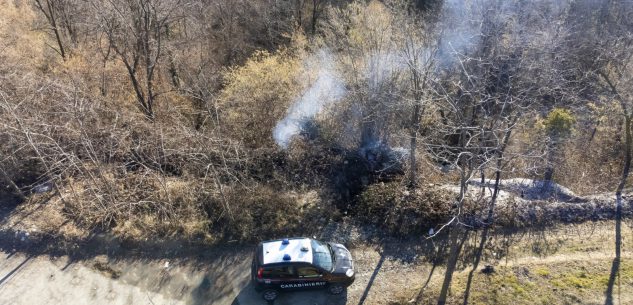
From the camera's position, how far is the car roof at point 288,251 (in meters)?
12.2

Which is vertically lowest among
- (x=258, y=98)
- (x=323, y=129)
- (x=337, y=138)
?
(x=337, y=138)

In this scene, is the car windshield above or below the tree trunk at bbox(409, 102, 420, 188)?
below

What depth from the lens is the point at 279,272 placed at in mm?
12211

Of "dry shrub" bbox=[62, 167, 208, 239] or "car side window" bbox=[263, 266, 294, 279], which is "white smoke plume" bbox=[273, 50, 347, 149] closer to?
"dry shrub" bbox=[62, 167, 208, 239]

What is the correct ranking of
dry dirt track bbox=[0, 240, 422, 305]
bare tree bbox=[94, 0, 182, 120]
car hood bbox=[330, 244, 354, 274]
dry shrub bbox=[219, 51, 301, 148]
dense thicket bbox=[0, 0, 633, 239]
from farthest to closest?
bare tree bbox=[94, 0, 182, 120] → dry shrub bbox=[219, 51, 301, 148] → dense thicket bbox=[0, 0, 633, 239] → dry dirt track bbox=[0, 240, 422, 305] → car hood bbox=[330, 244, 354, 274]

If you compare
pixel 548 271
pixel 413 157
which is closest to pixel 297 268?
pixel 413 157

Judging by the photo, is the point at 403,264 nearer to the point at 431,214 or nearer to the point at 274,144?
the point at 431,214

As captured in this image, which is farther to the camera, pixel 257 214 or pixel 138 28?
pixel 138 28

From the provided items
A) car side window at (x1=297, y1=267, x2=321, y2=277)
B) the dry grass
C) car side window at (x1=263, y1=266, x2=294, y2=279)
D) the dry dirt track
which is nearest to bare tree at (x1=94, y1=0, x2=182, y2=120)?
the dry dirt track

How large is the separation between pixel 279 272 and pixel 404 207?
558 cm

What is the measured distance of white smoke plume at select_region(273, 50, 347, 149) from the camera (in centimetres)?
1889

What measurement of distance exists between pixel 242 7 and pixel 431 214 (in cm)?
1865

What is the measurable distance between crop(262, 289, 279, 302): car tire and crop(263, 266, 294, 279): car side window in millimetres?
623

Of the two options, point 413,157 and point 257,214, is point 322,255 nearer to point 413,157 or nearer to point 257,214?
point 257,214
